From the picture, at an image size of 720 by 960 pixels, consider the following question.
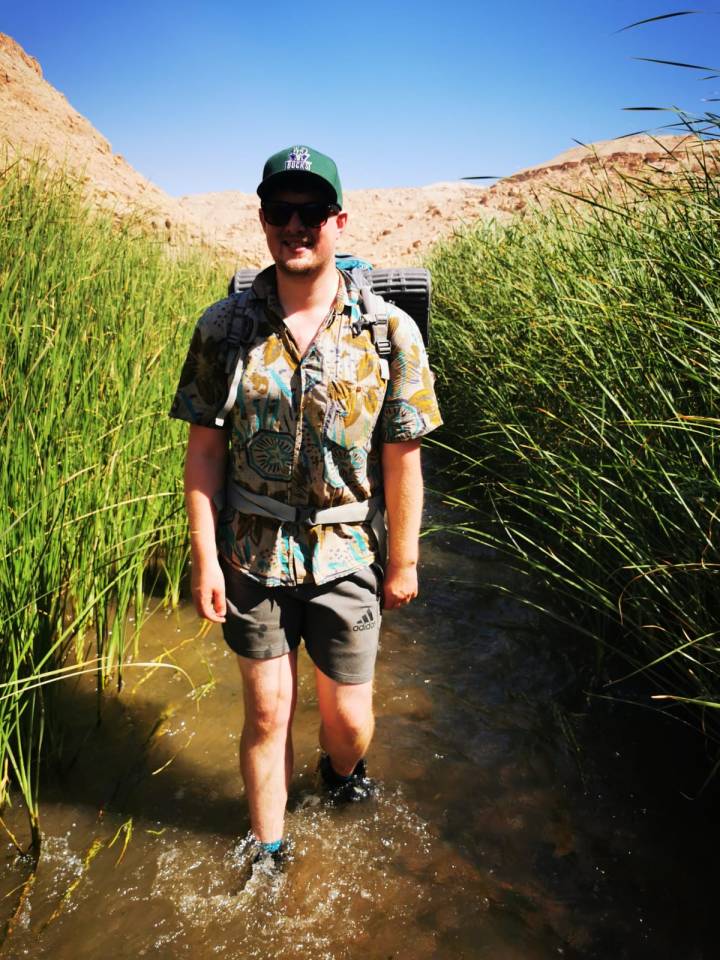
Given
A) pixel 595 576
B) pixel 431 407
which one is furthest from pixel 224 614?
pixel 595 576

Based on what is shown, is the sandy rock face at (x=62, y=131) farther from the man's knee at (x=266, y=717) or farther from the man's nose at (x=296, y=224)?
the man's knee at (x=266, y=717)

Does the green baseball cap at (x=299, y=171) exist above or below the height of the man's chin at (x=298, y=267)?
above

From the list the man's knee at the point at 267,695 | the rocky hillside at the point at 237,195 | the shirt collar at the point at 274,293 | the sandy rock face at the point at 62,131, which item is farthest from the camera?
the sandy rock face at the point at 62,131

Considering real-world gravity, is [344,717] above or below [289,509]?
below

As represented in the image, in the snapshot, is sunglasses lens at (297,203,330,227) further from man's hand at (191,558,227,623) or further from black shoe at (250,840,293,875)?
black shoe at (250,840,293,875)

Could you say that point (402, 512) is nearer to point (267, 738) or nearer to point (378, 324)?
point (378, 324)

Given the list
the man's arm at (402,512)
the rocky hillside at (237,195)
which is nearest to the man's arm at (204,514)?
the man's arm at (402,512)

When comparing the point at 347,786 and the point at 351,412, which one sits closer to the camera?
the point at 351,412

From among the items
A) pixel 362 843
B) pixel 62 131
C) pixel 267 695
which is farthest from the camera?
pixel 62 131

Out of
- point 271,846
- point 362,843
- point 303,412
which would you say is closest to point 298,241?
point 303,412

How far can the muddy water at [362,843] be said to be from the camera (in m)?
1.80

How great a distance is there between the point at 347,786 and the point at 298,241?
170 cm

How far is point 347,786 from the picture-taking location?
2.29 metres

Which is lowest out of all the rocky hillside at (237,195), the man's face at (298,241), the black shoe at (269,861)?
the black shoe at (269,861)
